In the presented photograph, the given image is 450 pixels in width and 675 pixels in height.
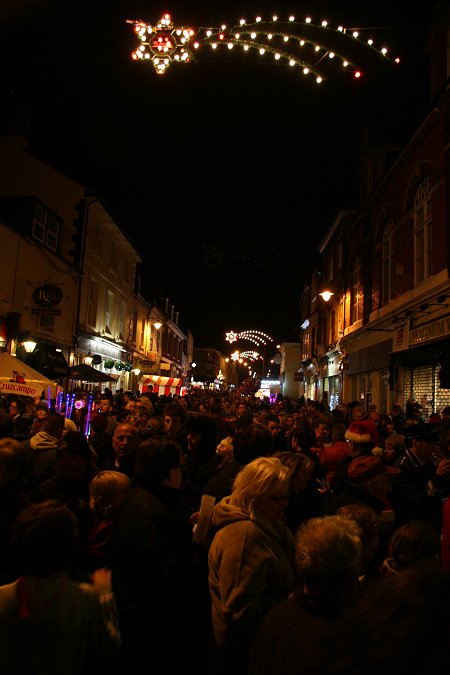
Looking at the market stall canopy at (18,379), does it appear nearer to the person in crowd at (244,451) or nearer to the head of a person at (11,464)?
the head of a person at (11,464)

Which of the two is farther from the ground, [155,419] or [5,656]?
[155,419]

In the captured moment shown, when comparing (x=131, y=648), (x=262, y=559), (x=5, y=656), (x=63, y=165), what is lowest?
(x=131, y=648)

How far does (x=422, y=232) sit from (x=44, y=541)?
55.6 feet

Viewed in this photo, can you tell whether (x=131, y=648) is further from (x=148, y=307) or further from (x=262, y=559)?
(x=148, y=307)

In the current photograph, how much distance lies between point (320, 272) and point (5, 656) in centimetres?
3746

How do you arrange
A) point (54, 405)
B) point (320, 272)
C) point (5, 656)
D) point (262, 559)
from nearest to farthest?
point (5, 656), point (262, 559), point (54, 405), point (320, 272)

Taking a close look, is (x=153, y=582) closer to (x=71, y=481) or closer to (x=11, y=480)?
(x=11, y=480)

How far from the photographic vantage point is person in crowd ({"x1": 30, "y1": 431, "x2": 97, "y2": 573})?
13.2 feet

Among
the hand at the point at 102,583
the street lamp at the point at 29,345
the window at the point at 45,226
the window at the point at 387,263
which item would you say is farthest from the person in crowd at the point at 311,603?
the window at the point at 45,226

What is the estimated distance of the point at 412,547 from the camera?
9.59ft

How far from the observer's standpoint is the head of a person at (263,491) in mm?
3021

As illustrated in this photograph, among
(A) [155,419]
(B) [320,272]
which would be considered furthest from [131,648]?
(B) [320,272]

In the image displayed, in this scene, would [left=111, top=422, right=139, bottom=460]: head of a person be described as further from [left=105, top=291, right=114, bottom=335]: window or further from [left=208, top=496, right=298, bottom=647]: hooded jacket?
[left=105, top=291, right=114, bottom=335]: window

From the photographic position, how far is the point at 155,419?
755 centimetres
